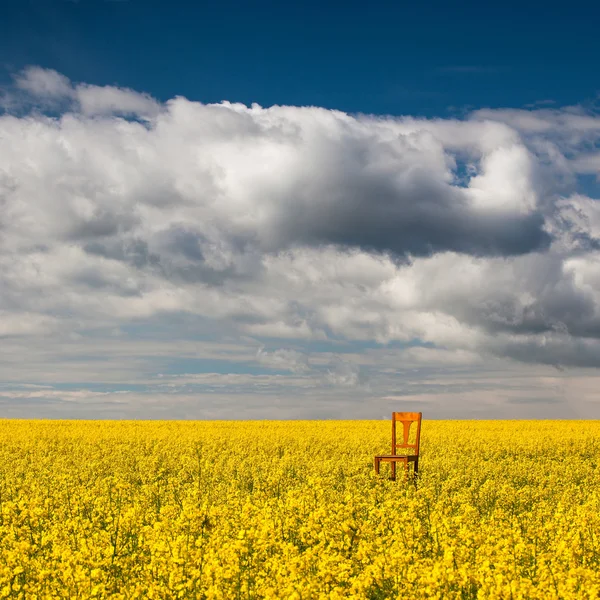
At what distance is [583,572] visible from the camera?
581 cm

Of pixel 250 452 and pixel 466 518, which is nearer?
pixel 466 518

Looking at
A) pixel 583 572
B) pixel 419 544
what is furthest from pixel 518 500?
pixel 583 572

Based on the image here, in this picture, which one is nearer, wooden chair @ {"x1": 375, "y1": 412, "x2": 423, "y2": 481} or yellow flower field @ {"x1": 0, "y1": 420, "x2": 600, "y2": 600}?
yellow flower field @ {"x1": 0, "y1": 420, "x2": 600, "y2": 600}

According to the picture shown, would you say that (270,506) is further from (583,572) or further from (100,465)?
(100,465)

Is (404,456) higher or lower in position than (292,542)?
higher

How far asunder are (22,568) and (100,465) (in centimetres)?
1043

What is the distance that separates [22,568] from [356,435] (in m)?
18.6

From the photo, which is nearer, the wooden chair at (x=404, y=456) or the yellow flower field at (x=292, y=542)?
the yellow flower field at (x=292, y=542)

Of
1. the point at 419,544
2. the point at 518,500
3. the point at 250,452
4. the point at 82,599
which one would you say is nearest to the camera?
the point at 82,599

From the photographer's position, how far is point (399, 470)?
1451 centimetres

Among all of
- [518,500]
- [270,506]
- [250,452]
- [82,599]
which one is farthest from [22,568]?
[250,452]

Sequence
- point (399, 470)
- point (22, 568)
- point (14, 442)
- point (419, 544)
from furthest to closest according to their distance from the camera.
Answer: point (14, 442)
point (399, 470)
point (419, 544)
point (22, 568)

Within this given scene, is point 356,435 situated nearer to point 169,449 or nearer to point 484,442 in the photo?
point 484,442

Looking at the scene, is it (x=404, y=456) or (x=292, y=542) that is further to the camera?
(x=404, y=456)
